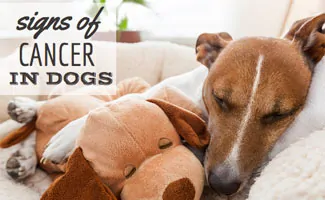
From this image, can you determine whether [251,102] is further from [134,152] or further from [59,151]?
[59,151]

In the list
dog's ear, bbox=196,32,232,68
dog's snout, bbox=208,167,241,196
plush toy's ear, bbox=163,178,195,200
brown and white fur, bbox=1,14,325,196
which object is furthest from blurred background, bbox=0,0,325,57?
plush toy's ear, bbox=163,178,195,200

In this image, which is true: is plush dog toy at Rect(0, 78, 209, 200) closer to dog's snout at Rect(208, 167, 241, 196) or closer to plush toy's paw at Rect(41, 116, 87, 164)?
dog's snout at Rect(208, 167, 241, 196)

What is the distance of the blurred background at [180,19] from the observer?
108 inches

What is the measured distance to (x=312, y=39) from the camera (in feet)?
3.61

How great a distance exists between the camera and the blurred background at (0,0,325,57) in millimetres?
2740

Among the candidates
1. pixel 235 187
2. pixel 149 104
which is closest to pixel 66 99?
pixel 149 104

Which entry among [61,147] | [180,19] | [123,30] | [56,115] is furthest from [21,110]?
[180,19]

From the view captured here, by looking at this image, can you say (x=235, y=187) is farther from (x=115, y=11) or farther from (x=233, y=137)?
(x=115, y=11)

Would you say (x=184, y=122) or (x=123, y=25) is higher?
(x=184, y=122)

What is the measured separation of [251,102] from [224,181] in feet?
0.73

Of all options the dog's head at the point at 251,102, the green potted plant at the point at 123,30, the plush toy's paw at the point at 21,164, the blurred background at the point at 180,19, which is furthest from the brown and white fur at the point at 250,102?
the green potted plant at the point at 123,30

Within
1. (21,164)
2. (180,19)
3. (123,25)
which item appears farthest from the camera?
(180,19)

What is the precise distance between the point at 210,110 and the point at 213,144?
5.7 inches

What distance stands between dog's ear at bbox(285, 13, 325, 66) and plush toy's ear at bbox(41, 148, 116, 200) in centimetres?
74
